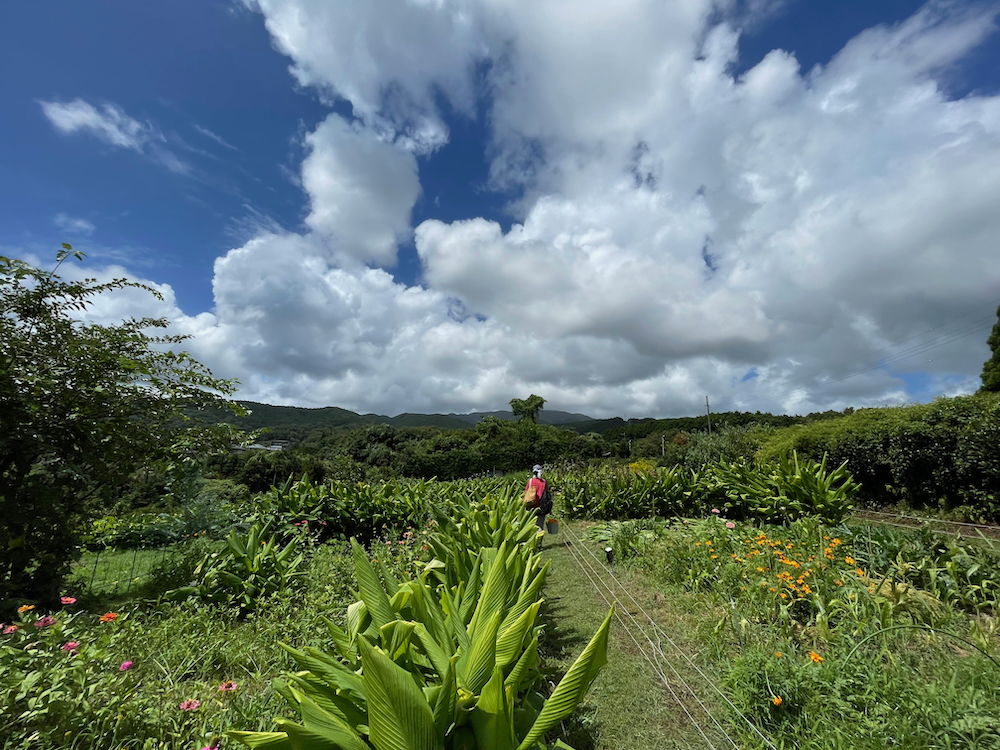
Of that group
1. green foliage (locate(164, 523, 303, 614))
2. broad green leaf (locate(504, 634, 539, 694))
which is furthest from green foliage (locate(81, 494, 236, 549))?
broad green leaf (locate(504, 634, 539, 694))

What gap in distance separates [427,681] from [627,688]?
189cm

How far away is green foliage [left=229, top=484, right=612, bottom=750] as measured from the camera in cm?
95

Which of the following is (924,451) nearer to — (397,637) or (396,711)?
(397,637)

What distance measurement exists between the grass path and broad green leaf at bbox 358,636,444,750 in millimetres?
1708

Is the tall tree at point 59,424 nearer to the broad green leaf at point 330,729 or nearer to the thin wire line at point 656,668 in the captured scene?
the broad green leaf at point 330,729

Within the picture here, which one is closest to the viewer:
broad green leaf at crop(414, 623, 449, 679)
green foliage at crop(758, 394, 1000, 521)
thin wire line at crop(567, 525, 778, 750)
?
broad green leaf at crop(414, 623, 449, 679)

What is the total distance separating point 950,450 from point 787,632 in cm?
1019

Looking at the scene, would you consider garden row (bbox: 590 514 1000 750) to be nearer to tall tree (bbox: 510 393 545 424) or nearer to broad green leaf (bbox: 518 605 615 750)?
broad green leaf (bbox: 518 605 615 750)

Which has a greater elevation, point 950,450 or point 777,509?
point 950,450

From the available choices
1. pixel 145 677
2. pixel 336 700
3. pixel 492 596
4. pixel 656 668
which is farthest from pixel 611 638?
pixel 145 677

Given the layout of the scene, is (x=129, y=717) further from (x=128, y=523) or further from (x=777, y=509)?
(x=777, y=509)

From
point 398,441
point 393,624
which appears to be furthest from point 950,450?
point 398,441

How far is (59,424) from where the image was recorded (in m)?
3.14

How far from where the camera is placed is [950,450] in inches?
375
